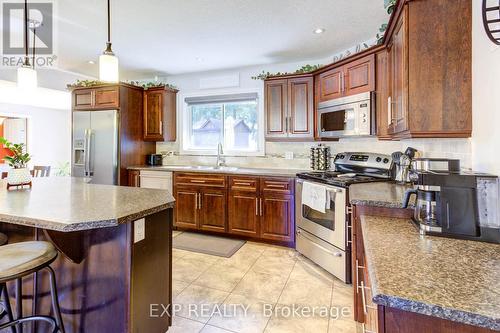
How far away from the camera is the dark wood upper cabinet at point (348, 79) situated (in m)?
2.72

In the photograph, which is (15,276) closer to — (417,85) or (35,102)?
(417,85)

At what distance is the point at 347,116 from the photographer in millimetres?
2980

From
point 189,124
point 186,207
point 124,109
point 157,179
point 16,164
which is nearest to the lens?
point 16,164

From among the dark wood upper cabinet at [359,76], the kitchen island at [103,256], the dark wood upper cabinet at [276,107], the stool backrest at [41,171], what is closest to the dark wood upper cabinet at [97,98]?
the stool backrest at [41,171]

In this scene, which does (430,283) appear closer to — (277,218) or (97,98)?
(277,218)

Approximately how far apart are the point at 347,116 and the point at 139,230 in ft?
8.02

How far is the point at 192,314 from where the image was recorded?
2031mm

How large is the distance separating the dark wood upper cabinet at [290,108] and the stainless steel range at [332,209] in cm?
68

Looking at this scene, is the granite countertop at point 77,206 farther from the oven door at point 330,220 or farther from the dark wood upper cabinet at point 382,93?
the dark wood upper cabinet at point 382,93

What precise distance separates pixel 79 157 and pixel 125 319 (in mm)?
3640

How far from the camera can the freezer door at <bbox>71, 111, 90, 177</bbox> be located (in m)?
4.20

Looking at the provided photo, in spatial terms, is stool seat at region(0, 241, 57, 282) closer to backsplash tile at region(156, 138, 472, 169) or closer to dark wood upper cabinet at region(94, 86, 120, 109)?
backsplash tile at region(156, 138, 472, 169)

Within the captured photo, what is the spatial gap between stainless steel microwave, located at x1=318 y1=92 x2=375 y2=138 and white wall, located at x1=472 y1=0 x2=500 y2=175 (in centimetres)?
124

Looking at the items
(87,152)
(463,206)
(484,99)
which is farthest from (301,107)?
(87,152)
